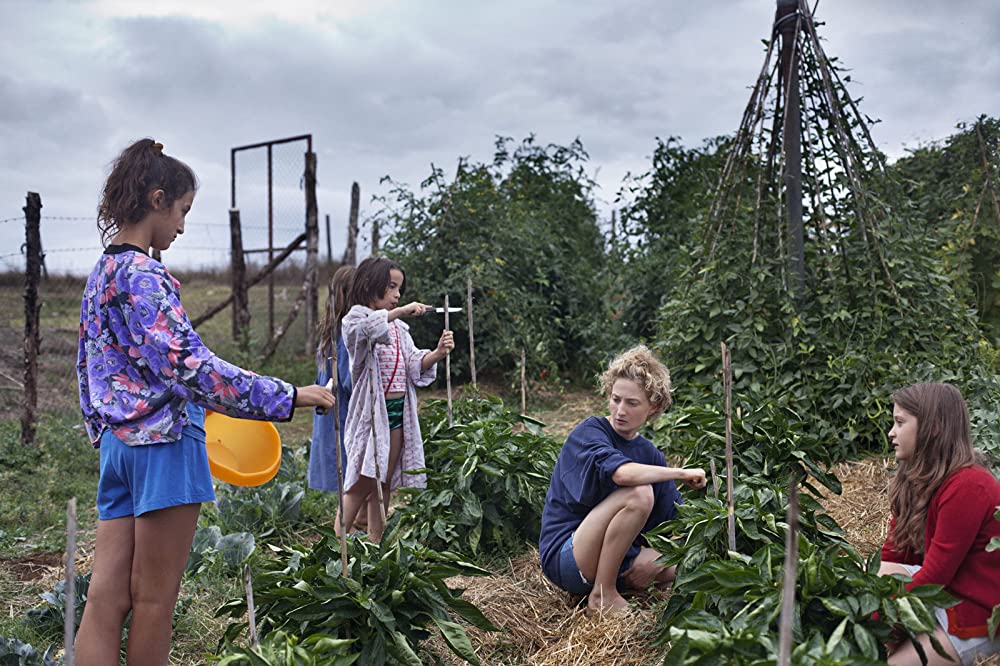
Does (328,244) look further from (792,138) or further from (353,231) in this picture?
(792,138)

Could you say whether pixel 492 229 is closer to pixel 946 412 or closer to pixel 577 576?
pixel 577 576

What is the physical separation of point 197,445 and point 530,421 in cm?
221

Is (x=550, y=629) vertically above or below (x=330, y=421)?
below

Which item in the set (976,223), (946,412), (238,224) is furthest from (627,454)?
(238,224)

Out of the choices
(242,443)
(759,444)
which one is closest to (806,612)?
(759,444)

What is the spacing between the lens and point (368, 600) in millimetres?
2264

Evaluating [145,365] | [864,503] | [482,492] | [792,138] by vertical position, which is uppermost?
[792,138]

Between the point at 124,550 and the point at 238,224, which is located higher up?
the point at 238,224

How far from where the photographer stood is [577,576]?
303cm

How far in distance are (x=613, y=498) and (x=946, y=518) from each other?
1043 millimetres

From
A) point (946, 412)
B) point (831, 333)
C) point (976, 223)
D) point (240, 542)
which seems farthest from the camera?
point (976, 223)

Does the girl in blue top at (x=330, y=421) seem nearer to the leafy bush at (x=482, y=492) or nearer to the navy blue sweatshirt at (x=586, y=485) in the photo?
the leafy bush at (x=482, y=492)

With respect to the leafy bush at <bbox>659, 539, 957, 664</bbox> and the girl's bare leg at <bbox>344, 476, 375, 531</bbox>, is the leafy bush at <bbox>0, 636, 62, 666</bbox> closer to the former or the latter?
the girl's bare leg at <bbox>344, 476, 375, 531</bbox>

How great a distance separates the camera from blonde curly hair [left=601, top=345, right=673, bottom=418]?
9.70 ft
